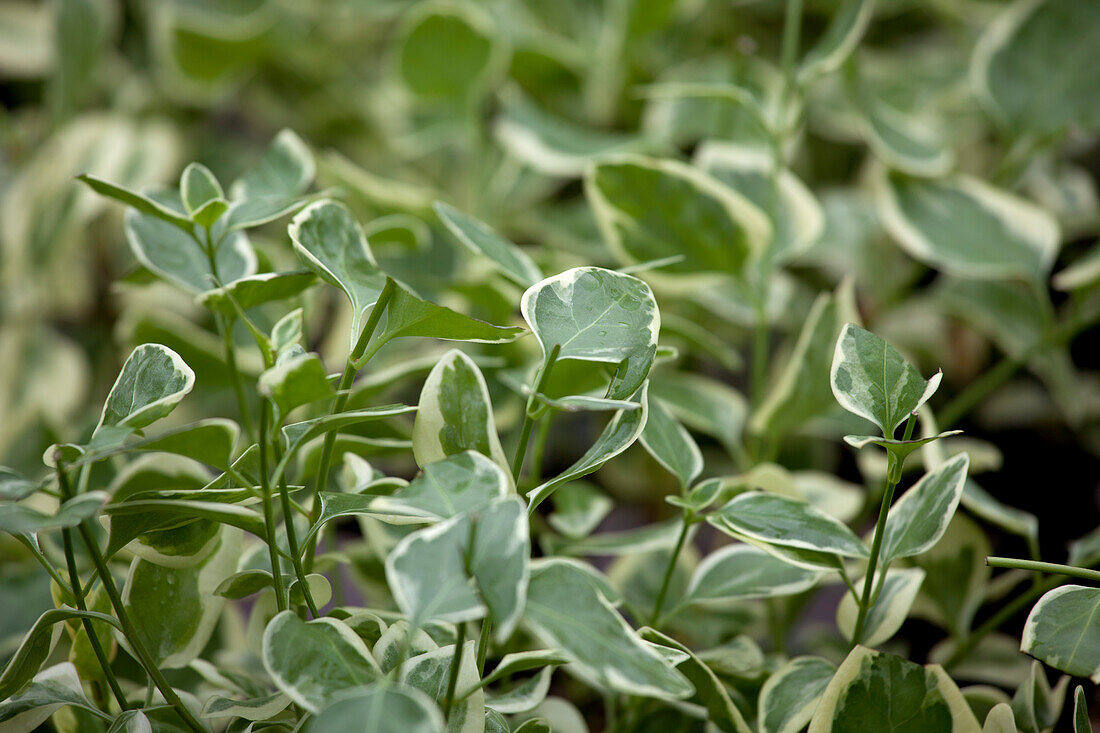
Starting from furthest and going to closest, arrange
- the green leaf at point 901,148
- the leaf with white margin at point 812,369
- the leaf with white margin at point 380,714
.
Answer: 1. the green leaf at point 901,148
2. the leaf with white margin at point 812,369
3. the leaf with white margin at point 380,714

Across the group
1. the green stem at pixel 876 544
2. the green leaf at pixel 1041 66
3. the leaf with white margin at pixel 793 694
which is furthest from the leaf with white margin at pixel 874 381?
the green leaf at pixel 1041 66

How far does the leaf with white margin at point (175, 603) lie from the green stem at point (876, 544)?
0.76 ft

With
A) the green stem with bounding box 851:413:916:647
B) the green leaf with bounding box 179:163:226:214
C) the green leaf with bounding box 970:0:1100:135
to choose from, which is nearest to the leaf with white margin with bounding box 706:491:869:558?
the green stem with bounding box 851:413:916:647

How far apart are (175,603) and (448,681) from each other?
127 millimetres

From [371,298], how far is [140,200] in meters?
0.08

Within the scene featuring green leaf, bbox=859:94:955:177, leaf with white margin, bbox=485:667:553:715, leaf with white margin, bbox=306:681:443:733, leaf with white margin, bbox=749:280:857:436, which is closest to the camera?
leaf with white margin, bbox=306:681:443:733

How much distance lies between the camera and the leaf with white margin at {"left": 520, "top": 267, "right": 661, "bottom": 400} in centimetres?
25

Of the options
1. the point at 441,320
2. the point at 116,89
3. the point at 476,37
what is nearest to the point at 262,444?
the point at 441,320

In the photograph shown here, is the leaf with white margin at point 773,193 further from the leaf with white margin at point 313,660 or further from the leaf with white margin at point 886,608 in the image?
the leaf with white margin at point 313,660

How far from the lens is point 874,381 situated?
267 mm

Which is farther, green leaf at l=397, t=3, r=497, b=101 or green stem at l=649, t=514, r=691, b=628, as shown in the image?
green leaf at l=397, t=3, r=497, b=101

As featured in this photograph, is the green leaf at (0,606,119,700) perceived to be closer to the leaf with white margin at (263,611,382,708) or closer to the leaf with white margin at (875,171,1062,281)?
the leaf with white margin at (263,611,382,708)

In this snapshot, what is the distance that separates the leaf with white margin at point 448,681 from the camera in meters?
0.26

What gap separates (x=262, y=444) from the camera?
23 cm
